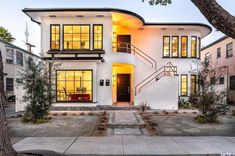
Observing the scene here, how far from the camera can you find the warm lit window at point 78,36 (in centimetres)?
1672

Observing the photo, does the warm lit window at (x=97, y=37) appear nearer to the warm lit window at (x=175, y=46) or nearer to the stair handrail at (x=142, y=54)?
the stair handrail at (x=142, y=54)

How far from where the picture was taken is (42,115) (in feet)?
37.7

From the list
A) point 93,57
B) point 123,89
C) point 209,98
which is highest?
point 93,57

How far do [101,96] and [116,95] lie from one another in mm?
2776

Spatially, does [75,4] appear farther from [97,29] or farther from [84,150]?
[84,150]

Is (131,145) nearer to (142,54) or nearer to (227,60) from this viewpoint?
(142,54)

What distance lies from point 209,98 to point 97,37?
30.1 feet

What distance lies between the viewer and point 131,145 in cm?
728

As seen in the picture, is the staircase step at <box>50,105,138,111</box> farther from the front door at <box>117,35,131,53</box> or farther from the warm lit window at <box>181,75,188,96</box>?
the warm lit window at <box>181,75,188,96</box>

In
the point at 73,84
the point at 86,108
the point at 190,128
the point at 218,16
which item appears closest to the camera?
the point at 218,16

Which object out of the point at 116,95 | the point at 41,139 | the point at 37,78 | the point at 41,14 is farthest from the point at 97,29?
the point at 41,139

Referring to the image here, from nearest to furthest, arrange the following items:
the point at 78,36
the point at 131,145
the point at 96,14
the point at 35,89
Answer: the point at 131,145 → the point at 35,89 → the point at 96,14 → the point at 78,36

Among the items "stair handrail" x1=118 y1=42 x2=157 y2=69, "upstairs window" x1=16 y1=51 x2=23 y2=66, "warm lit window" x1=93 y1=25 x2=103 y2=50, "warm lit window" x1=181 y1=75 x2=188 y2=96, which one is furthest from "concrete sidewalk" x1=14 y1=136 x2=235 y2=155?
"upstairs window" x1=16 y1=51 x2=23 y2=66

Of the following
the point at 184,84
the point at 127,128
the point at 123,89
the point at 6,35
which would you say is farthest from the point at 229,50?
the point at 6,35
